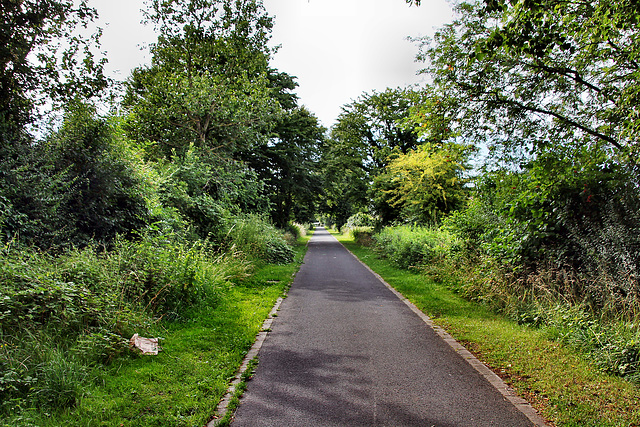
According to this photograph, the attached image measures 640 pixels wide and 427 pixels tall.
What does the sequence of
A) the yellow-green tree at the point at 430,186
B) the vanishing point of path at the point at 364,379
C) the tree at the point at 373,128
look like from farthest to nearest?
the tree at the point at 373,128 → the yellow-green tree at the point at 430,186 → the vanishing point of path at the point at 364,379

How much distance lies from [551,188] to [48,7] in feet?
36.4

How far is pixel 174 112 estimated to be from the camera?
1727 cm

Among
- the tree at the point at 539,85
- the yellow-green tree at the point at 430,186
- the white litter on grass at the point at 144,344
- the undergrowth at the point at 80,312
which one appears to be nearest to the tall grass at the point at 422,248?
the yellow-green tree at the point at 430,186

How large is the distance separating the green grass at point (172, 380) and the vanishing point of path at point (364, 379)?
1.28 ft

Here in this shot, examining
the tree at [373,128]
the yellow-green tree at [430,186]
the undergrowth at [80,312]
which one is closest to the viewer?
the undergrowth at [80,312]

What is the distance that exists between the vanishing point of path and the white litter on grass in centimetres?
140

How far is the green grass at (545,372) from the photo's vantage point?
335 cm

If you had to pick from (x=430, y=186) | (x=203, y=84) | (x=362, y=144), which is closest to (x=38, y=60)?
(x=203, y=84)

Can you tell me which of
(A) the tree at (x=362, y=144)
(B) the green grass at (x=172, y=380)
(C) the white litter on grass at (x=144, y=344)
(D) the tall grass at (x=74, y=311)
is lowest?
(B) the green grass at (x=172, y=380)

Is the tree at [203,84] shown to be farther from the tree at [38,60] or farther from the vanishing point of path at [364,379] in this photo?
the vanishing point of path at [364,379]

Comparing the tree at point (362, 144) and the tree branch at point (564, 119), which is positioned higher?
the tree at point (362, 144)

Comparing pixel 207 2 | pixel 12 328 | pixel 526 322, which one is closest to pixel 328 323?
pixel 526 322

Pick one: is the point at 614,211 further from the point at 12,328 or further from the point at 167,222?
the point at 167,222

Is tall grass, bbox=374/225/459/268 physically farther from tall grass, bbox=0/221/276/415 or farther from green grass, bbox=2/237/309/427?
tall grass, bbox=0/221/276/415
